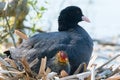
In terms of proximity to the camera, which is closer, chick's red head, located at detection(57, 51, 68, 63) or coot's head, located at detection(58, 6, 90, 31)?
chick's red head, located at detection(57, 51, 68, 63)

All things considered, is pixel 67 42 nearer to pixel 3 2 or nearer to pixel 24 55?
pixel 24 55

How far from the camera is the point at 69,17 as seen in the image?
33.4ft

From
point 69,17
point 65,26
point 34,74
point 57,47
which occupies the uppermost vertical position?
point 69,17

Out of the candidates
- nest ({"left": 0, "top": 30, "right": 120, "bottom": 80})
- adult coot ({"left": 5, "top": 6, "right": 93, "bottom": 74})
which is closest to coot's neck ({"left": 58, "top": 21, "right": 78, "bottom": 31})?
adult coot ({"left": 5, "top": 6, "right": 93, "bottom": 74})

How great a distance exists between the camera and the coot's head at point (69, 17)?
32.9 ft

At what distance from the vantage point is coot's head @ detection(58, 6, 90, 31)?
10.0 meters

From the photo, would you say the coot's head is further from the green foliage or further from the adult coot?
the green foliage

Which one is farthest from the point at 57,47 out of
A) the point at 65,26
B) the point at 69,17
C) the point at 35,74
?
the point at 69,17

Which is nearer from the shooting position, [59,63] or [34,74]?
[34,74]

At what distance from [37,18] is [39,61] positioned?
2.31 m

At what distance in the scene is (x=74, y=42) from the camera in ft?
30.0

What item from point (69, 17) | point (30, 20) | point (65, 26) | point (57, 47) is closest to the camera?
point (57, 47)

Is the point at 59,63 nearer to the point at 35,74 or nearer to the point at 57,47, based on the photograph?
the point at 57,47

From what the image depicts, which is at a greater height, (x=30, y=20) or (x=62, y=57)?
(x=30, y=20)
